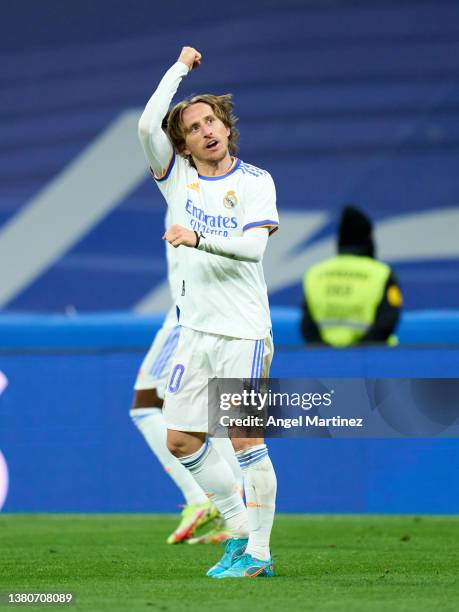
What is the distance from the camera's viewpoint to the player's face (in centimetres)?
571

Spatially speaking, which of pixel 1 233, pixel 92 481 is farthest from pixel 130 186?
pixel 92 481

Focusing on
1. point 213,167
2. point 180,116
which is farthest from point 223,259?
point 180,116

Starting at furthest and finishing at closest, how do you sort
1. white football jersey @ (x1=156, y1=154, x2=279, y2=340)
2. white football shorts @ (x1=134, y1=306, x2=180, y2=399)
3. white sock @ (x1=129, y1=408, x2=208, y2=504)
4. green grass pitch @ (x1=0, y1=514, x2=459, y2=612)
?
white sock @ (x1=129, y1=408, x2=208, y2=504) < white football shorts @ (x1=134, y1=306, x2=180, y2=399) < white football jersey @ (x1=156, y1=154, x2=279, y2=340) < green grass pitch @ (x1=0, y1=514, x2=459, y2=612)

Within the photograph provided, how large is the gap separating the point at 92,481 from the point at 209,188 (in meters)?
3.57

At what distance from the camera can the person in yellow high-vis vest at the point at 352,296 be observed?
865cm

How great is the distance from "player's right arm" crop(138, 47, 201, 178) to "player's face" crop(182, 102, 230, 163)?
8 cm

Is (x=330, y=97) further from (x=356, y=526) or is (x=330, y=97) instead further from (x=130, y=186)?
(x=356, y=526)

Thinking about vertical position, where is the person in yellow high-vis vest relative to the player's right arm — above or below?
below

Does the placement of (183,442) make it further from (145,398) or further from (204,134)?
(145,398)

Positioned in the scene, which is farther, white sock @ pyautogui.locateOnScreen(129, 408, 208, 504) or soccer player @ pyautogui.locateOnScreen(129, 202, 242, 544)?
white sock @ pyautogui.locateOnScreen(129, 408, 208, 504)

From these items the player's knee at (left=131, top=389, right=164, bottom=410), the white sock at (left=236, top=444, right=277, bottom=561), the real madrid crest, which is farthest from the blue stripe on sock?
the player's knee at (left=131, top=389, right=164, bottom=410)

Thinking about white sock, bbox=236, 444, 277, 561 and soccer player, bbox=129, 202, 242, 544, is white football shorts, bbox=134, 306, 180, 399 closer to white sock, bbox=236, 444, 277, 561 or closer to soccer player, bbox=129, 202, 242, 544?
soccer player, bbox=129, 202, 242, 544

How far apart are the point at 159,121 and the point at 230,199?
38 cm

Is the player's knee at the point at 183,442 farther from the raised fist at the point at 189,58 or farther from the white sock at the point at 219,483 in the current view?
the raised fist at the point at 189,58
